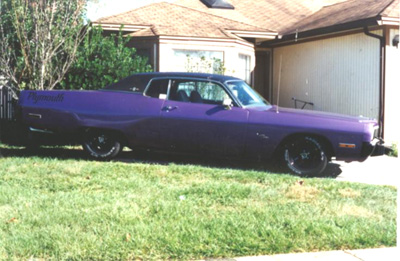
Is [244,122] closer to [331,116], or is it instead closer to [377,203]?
[331,116]

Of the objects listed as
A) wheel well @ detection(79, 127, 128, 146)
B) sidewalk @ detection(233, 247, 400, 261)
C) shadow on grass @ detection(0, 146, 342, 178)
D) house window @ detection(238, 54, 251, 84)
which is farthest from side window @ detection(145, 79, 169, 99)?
house window @ detection(238, 54, 251, 84)

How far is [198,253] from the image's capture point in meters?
4.46

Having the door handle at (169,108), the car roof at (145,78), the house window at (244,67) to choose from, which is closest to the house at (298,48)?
the house window at (244,67)

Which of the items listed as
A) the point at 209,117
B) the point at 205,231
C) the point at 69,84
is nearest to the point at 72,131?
the point at 209,117

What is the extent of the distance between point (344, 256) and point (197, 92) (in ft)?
16.3

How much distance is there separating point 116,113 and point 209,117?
5.28 feet

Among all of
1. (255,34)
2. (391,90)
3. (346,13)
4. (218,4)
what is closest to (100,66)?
(255,34)

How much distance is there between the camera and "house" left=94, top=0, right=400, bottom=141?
12.7m

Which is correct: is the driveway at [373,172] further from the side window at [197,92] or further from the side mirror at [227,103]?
the side window at [197,92]

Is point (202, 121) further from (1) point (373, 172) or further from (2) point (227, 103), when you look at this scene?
(1) point (373, 172)

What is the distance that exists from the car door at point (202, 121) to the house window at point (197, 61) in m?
5.40

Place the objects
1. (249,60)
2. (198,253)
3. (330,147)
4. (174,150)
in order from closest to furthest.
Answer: (198,253) < (330,147) < (174,150) < (249,60)

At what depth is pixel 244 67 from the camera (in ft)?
51.5

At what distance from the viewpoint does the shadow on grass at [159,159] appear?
29.6ft
